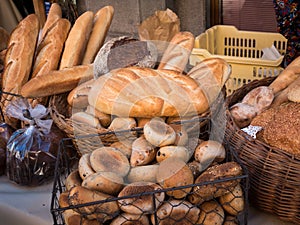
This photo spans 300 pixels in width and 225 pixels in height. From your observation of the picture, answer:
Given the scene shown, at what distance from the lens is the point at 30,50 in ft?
4.20

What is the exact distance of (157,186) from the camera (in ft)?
2.31

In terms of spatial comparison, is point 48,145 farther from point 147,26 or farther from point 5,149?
point 147,26

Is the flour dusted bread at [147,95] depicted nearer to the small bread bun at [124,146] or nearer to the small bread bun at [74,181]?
the small bread bun at [124,146]

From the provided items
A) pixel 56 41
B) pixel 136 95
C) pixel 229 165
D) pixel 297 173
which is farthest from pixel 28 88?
pixel 297 173

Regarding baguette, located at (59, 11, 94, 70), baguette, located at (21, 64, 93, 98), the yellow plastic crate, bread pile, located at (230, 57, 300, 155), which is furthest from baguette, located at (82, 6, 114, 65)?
bread pile, located at (230, 57, 300, 155)

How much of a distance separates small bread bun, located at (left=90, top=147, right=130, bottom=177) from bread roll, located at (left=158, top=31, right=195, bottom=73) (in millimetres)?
410

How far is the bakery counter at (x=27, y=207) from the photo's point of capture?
35.2 inches

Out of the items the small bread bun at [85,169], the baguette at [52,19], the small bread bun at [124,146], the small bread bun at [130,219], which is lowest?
the small bread bun at [130,219]

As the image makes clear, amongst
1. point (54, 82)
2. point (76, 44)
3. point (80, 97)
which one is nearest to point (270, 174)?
point (80, 97)

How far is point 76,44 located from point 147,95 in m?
0.42

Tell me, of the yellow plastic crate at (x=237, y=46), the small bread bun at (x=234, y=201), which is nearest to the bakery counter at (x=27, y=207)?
the small bread bun at (x=234, y=201)

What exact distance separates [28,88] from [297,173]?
2.54 feet

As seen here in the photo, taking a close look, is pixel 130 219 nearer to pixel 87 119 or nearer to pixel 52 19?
pixel 87 119

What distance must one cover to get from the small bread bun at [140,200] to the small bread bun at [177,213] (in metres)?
0.02
